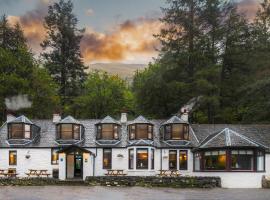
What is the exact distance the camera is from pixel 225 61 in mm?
66812

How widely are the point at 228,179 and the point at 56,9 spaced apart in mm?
47890

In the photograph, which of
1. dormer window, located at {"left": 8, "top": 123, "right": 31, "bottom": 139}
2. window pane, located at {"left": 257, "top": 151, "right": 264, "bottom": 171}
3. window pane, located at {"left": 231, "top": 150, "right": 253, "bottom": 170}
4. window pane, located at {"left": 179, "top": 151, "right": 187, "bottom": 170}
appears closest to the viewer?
window pane, located at {"left": 231, "top": 150, "right": 253, "bottom": 170}

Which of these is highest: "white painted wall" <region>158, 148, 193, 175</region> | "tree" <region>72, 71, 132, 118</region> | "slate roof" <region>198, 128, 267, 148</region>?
"tree" <region>72, 71, 132, 118</region>

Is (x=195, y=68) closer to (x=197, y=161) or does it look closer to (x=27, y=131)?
(x=197, y=161)

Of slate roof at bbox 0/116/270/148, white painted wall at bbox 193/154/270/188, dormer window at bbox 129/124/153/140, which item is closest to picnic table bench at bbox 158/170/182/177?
slate roof at bbox 0/116/270/148

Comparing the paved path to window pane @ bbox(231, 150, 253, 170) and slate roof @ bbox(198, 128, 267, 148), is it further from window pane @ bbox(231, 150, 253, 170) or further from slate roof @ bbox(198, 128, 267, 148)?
slate roof @ bbox(198, 128, 267, 148)

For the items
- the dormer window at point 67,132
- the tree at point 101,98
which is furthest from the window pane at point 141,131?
the tree at point 101,98

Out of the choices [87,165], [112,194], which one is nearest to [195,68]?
[87,165]

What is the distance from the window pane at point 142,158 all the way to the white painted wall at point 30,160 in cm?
810

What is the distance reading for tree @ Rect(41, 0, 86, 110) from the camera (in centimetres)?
8000

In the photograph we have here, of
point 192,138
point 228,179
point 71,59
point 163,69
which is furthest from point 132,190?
point 71,59

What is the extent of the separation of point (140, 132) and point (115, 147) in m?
2.90

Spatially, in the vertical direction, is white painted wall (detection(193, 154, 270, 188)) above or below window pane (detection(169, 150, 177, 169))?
below

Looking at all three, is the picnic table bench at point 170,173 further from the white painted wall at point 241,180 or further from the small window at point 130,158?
the white painted wall at point 241,180
